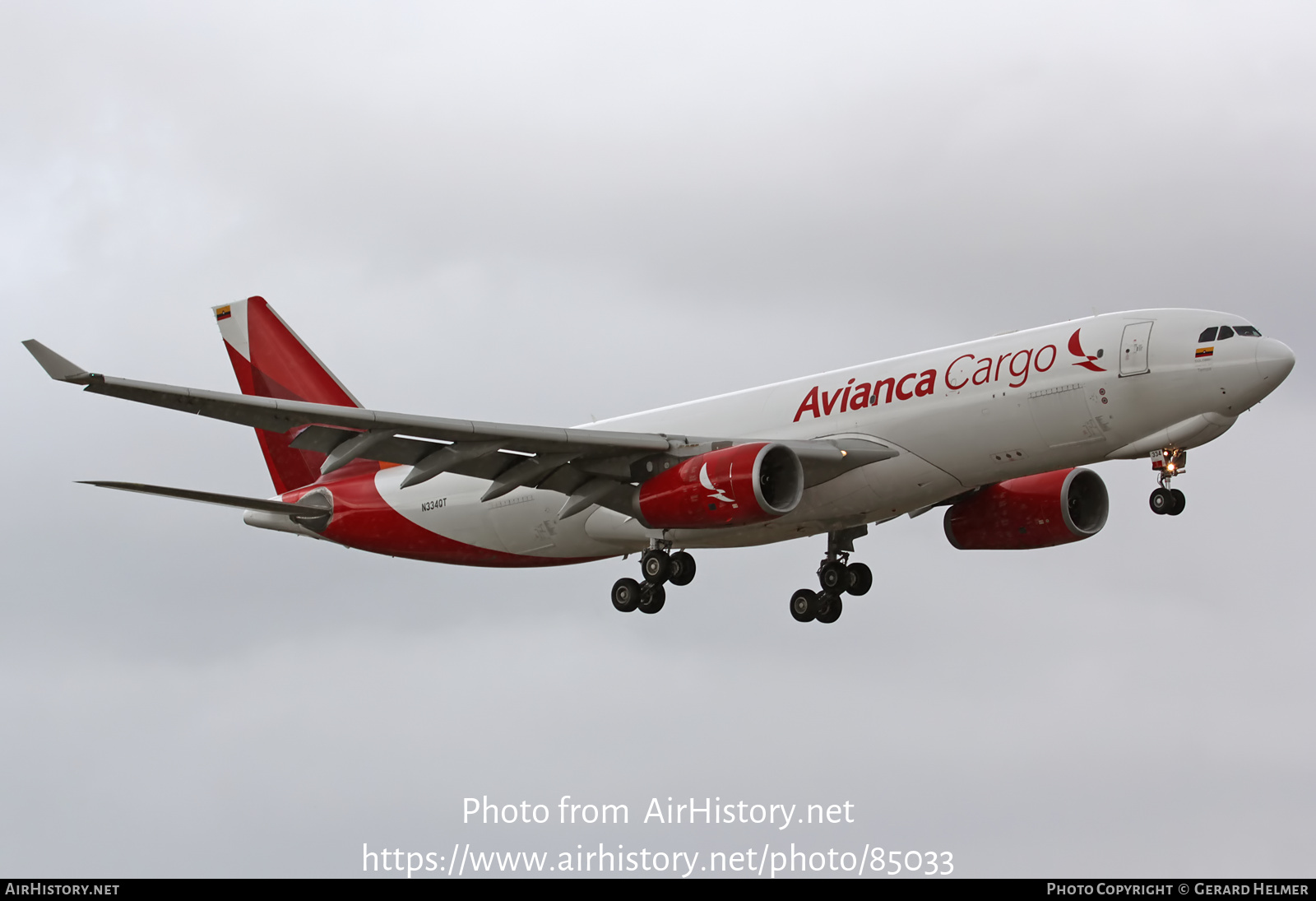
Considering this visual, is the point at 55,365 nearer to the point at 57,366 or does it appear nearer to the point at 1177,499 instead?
→ the point at 57,366

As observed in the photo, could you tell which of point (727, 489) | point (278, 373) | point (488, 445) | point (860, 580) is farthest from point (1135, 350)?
point (278, 373)

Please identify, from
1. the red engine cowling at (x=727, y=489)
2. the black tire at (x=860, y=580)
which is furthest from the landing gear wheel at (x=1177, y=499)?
the black tire at (x=860, y=580)

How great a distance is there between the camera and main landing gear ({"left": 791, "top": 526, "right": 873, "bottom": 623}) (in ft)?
124

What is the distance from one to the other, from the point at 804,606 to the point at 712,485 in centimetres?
699

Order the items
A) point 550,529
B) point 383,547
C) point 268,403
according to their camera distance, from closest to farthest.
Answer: point 268,403 < point 550,529 < point 383,547

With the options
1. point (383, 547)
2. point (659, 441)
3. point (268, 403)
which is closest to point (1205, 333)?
point (659, 441)

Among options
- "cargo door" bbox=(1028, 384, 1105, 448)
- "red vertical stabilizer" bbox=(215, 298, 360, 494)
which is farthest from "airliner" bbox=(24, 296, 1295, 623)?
"red vertical stabilizer" bbox=(215, 298, 360, 494)

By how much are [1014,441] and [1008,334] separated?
238 centimetres

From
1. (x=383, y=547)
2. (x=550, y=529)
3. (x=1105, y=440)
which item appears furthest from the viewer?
(x=383, y=547)

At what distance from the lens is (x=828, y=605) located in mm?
37656

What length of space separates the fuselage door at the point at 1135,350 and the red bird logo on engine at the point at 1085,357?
0.43 meters

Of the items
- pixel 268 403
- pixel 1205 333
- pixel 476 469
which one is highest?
pixel 1205 333

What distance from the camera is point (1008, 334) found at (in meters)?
33.1

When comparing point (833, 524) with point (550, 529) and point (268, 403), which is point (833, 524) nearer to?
point (550, 529)
